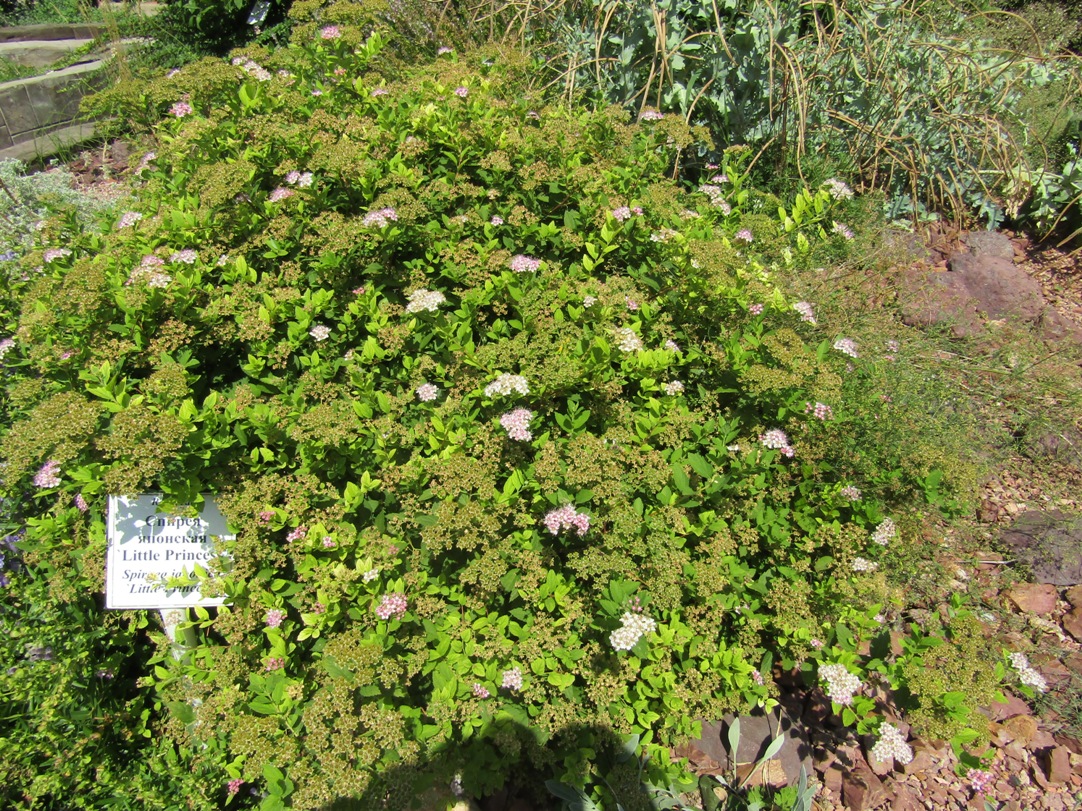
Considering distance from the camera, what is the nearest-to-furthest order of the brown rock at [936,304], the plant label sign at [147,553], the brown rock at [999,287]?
the plant label sign at [147,553] < the brown rock at [936,304] < the brown rock at [999,287]

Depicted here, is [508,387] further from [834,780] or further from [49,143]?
[49,143]

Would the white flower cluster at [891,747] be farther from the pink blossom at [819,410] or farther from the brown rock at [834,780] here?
the pink blossom at [819,410]

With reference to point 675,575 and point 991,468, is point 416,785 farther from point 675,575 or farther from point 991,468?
point 991,468

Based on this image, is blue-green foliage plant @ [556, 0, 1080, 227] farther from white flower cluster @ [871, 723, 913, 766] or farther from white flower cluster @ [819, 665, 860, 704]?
white flower cluster @ [871, 723, 913, 766]

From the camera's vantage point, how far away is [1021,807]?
2141mm

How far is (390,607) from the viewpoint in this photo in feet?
5.67

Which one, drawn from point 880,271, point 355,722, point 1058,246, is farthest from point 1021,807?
point 1058,246

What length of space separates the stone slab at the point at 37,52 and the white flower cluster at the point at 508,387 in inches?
288

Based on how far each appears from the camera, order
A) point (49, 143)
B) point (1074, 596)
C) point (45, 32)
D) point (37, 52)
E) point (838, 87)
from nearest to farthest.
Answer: point (1074, 596) → point (838, 87) → point (49, 143) → point (37, 52) → point (45, 32)

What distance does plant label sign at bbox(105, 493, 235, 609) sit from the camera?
74.9 inches

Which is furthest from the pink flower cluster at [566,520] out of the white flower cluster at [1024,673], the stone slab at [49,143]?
the stone slab at [49,143]

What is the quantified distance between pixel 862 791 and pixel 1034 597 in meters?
1.17

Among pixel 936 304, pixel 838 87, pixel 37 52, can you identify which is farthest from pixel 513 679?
pixel 37 52

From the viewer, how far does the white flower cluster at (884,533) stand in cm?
199
